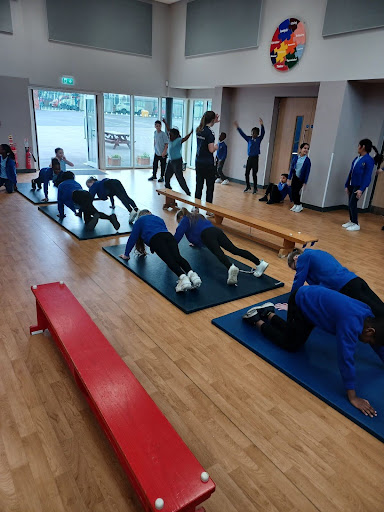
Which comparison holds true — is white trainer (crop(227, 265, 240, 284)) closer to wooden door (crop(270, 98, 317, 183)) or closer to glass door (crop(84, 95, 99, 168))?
wooden door (crop(270, 98, 317, 183))

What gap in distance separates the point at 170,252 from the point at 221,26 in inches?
284

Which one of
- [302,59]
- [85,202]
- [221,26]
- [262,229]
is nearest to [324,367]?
[262,229]

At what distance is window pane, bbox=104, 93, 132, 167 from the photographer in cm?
1000

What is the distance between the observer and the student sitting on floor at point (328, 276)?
2.79 m

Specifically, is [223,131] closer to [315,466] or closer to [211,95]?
[211,95]

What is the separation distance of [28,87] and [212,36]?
4.49m

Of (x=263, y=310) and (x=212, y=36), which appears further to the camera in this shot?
(x=212, y=36)

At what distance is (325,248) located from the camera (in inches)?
204

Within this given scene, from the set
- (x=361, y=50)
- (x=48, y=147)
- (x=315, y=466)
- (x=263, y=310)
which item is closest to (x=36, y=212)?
(x=263, y=310)

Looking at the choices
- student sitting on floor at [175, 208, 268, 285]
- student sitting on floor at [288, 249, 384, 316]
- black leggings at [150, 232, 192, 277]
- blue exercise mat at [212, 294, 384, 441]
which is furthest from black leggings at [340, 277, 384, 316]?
black leggings at [150, 232, 192, 277]

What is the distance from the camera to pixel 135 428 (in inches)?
65.8

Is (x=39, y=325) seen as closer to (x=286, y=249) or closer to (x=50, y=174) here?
(x=286, y=249)

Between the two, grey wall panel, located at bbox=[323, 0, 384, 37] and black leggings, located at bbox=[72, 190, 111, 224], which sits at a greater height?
grey wall panel, located at bbox=[323, 0, 384, 37]

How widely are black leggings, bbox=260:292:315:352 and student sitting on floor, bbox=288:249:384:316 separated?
26 centimetres
